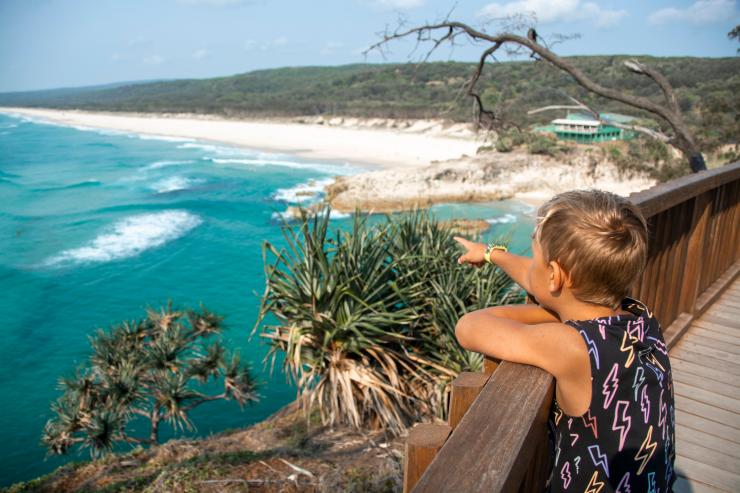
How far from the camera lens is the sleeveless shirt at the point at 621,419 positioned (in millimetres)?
1329

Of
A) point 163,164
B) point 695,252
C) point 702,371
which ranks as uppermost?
point 695,252

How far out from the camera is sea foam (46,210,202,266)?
933 inches

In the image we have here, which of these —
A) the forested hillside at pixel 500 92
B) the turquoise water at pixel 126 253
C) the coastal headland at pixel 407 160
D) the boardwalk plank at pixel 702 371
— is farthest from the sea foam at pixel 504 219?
the boardwalk plank at pixel 702 371

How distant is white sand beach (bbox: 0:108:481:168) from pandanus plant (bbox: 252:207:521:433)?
28.4 m

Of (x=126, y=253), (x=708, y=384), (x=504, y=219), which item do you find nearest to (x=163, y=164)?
(x=126, y=253)

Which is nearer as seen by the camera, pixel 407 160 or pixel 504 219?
pixel 504 219

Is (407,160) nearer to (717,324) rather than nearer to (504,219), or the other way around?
(504,219)

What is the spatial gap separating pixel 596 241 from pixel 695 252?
2.80 m

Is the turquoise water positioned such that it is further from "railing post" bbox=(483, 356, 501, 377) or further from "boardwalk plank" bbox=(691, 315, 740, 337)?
"railing post" bbox=(483, 356, 501, 377)

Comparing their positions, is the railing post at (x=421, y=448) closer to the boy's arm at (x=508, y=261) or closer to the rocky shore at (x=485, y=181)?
the boy's arm at (x=508, y=261)

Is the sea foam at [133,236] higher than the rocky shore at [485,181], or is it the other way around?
the rocky shore at [485,181]

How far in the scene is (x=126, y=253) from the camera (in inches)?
941

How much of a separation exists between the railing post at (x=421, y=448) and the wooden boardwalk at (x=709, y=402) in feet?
5.99

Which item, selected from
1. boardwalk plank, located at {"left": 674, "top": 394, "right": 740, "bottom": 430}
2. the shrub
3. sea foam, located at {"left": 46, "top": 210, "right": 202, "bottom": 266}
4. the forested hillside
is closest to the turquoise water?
sea foam, located at {"left": 46, "top": 210, "right": 202, "bottom": 266}
